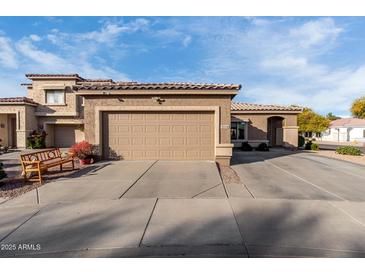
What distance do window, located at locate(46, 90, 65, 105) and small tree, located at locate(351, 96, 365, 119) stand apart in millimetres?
29366

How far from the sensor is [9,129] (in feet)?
63.0

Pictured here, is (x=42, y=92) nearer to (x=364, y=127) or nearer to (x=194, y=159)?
(x=194, y=159)

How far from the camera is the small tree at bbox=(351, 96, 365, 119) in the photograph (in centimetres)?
2145

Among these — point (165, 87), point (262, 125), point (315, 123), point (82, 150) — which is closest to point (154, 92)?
point (165, 87)

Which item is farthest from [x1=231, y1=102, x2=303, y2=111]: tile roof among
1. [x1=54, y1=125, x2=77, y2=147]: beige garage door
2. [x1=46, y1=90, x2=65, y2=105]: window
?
[x1=46, y1=90, x2=65, y2=105]: window

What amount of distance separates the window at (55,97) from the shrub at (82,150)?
39.8ft

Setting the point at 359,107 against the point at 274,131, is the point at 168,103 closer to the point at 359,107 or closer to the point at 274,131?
the point at 274,131

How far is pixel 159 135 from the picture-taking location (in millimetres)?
11312

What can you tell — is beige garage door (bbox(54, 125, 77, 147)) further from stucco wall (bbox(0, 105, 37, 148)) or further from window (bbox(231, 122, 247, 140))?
window (bbox(231, 122, 247, 140))

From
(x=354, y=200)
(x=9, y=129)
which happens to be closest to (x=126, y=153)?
(x=354, y=200)

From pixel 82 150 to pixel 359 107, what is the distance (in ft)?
84.5

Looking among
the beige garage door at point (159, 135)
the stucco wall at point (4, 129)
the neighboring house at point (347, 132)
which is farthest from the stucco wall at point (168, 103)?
the neighboring house at point (347, 132)

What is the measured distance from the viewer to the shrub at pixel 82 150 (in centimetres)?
1019

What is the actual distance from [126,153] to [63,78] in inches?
532
